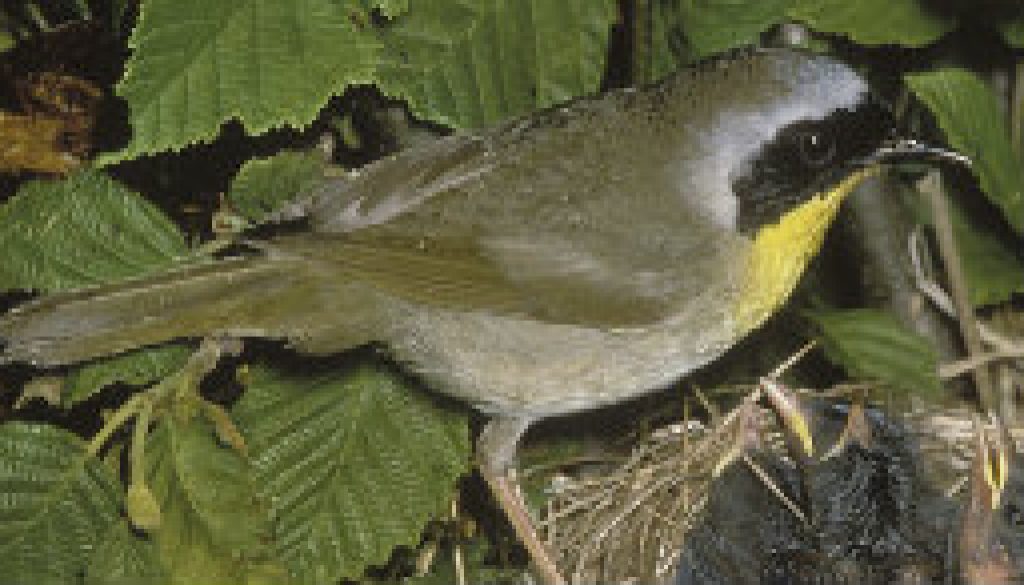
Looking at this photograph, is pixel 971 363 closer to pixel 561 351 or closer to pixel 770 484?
pixel 770 484

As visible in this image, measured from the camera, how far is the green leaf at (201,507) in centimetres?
243

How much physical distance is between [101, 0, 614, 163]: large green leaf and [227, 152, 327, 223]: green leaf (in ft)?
0.79

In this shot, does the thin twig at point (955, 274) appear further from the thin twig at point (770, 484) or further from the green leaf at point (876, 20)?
the thin twig at point (770, 484)

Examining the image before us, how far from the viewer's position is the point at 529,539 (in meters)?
3.07

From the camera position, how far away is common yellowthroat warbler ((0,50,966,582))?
8.73 feet

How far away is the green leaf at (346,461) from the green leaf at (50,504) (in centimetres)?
31

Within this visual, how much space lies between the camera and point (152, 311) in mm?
2525

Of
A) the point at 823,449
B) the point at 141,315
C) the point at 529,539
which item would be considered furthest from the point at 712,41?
the point at 141,315

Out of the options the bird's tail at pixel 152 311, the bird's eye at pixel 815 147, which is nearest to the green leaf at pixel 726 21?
the bird's eye at pixel 815 147

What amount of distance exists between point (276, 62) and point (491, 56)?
585 mm

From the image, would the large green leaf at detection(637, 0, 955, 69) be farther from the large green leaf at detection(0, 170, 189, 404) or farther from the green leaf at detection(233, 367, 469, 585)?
the large green leaf at detection(0, 170, 189, 404)

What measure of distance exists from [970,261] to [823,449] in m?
1.24

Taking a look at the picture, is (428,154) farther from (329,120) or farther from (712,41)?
(712,41)

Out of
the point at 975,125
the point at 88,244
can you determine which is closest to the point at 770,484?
the point at 975,125
